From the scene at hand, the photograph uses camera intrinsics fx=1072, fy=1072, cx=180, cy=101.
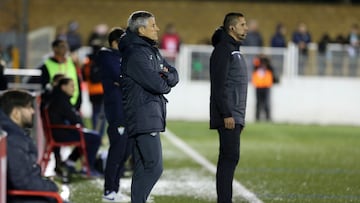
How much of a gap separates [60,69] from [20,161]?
23.2 feet

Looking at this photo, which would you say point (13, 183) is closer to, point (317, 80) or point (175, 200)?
point (175, 200)

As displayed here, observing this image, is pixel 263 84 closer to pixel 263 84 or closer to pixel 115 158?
pixel 263 84

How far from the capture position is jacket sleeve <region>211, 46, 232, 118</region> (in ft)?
32.0

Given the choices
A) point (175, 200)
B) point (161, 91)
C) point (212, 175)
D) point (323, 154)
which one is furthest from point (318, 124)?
point (161, 91)

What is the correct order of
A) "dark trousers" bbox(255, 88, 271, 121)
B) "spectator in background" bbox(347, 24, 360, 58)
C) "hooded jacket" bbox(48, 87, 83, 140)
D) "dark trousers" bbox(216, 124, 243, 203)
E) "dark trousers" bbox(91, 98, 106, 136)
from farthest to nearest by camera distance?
"spectator in background" bbox(347, 24, 360, 58) < "dark trousers" bbox(255, 88, 271, 121) < "dark trousers" bbox(91, 98, 106, 136) < "hooded jacket" bbox(48, 87, 83, 140) < "dark trousers" bbox(216, 124, 243, 203)

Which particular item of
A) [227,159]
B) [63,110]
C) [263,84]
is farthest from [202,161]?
[263,84]

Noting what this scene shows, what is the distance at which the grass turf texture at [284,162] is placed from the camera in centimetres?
1182

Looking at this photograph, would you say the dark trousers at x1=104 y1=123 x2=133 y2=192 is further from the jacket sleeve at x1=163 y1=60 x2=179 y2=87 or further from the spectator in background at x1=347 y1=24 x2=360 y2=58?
the spectator in background at x1=347 y1=24 x2=360 y2=58

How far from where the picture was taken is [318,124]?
86.8 feet

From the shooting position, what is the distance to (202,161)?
1588 cm

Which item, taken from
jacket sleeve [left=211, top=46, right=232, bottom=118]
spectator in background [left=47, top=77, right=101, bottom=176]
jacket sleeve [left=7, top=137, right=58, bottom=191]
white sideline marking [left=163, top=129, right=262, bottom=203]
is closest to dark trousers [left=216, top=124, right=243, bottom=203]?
jacket sleeve [left=211, top=46, right=232, bottom=118]

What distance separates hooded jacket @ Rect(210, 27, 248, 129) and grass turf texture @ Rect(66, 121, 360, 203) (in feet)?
5.57

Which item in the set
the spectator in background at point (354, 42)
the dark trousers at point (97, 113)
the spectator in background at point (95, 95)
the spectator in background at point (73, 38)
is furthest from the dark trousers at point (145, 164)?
the spectator in background at point (354, 42)

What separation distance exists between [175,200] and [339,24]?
26053 mm
